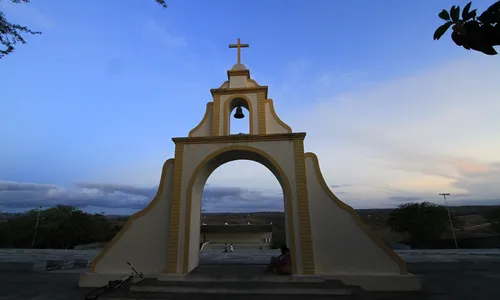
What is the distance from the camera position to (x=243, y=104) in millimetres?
9156

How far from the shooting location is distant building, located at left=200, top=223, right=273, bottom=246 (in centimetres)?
2505

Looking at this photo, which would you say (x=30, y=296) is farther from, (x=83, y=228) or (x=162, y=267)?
(x=83, y=228)

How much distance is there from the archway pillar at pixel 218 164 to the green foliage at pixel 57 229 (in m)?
35.7

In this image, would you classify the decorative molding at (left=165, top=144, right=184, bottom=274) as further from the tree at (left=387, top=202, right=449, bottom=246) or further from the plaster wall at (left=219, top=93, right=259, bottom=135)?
the tree at (left=387, top=202, right=449, bottom=246)

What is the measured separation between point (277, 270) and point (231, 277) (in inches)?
54.6

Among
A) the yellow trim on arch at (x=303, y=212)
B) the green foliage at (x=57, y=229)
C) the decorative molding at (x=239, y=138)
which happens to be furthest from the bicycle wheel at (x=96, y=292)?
the green foliage at (x=57, y=229)

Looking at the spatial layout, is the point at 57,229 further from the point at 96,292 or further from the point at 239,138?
the point at 239,138

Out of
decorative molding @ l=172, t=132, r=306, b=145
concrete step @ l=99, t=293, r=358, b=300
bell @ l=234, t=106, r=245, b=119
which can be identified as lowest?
concrete step @ l=99, t=293, r=358, b=300

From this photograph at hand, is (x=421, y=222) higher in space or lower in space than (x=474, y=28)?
lower

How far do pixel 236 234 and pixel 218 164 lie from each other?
19.2 metres

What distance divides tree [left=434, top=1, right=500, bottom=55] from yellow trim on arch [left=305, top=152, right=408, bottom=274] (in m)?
5.57

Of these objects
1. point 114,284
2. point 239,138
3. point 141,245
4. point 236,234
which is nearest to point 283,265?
point 239,138

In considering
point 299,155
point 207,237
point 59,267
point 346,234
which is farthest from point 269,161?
point 207,237

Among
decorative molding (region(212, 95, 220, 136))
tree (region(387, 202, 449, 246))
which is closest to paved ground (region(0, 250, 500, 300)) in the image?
decorative molding (region(212, 95, 220, 136))
